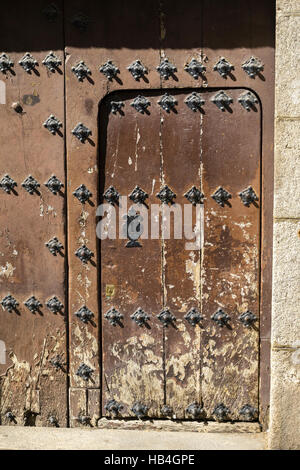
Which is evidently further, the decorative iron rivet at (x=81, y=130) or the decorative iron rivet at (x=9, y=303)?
the decorative iron rivet at (x=9, y=303)

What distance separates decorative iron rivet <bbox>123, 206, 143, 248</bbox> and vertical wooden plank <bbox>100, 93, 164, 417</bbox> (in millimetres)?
28

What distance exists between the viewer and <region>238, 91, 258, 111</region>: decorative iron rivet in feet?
9.06

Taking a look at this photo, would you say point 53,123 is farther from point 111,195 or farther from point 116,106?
point 111,195

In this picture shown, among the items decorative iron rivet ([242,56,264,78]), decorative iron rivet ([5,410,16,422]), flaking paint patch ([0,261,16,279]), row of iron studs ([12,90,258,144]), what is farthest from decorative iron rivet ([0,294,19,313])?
decorative iron rivet ([242,56,264,78])

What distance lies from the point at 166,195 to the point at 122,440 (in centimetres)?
125

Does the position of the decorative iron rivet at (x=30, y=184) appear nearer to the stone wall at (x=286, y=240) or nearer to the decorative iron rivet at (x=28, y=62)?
the decorative iron rivet at (x=28, y=62)

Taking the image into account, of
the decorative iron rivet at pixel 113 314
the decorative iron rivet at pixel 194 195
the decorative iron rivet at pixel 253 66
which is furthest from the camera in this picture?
the decorative iron rivet at pixel 113 314

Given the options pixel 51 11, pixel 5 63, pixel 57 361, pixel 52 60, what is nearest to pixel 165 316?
pixel 57 361

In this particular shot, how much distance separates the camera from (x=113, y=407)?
2.98m

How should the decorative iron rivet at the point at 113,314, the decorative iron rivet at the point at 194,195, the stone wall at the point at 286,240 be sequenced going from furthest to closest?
the decorative iron rivet at the point at 113,314, the decorative iron rivet at the point at 194,195, the stone wall at the point at 286,240

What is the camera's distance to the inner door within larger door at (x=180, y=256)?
9.23 feet

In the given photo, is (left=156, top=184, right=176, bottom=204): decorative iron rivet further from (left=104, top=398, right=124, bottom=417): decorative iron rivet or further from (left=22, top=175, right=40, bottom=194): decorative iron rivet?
(left=104, top=398, right=124, bottom=417): decorative iron rivet

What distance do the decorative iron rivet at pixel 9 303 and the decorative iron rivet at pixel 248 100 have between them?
156 cm

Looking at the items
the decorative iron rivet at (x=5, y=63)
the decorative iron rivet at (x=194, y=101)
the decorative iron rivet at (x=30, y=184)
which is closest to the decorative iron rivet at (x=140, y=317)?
the decorative iron rivet at (x=30, y=184)
